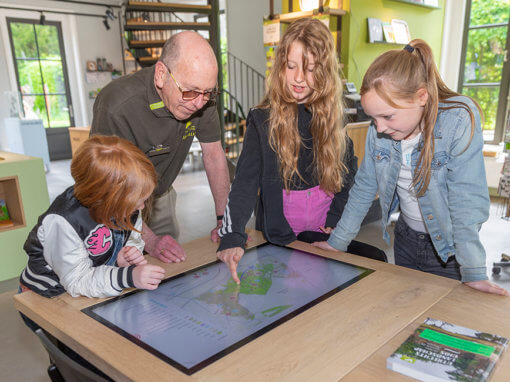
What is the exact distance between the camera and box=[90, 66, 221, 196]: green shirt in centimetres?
135

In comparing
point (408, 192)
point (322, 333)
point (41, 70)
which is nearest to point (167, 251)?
point (322, 333)

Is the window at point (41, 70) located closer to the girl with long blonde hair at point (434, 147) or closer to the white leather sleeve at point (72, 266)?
the white leather sleeve at point (72, 266)

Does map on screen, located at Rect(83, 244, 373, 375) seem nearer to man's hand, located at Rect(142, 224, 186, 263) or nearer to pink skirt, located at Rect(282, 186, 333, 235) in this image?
man's hand, located at Rect(142, 224, 186, 263)

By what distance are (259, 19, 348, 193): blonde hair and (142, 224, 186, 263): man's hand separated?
427 mm

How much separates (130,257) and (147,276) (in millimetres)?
189

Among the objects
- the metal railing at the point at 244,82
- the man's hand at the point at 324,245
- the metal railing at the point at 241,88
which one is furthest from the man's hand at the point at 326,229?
the metal railing at the point at 244,82

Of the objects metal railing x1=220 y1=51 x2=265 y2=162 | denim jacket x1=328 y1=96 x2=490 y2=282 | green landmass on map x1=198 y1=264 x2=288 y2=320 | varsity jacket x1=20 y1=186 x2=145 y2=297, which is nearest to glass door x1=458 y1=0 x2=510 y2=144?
metal railing x1=220 y1=51 x2=265 y2=162

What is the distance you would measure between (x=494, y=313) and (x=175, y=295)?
720mm

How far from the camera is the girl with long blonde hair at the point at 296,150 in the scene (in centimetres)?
131

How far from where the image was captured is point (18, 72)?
7562 millimetres

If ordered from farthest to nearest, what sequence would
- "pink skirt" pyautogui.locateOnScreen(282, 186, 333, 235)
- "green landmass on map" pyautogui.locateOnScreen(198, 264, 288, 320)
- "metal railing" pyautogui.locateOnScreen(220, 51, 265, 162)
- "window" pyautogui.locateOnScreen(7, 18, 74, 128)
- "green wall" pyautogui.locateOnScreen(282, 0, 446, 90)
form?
"window" pyautogui.locateOnScreen(7, 18, 74, 128) → "metal railing" pyautogui.locateOnScreen(220, 51, 265, 162) → "green wall" pyautogui.locateOnScreen(282, 0, 446, 90) → "pink skirt" pyautogui.locateOnScreen(282, 186, 333, 235) → "green landmass on map" pyautogui.locateOnScreen(198, 264, 288, 320)

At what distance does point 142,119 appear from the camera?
4.59 ft

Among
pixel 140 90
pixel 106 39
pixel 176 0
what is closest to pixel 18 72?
pixel 106 39

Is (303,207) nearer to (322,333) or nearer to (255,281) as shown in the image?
(255,281)
